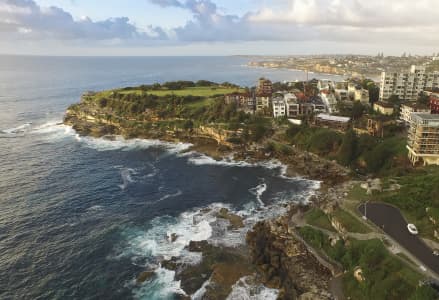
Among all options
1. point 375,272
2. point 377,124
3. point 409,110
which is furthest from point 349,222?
point 409,110

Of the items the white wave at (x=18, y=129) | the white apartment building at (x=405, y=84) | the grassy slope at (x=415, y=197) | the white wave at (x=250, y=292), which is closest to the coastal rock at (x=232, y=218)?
the white wave at (x=250, y=292)

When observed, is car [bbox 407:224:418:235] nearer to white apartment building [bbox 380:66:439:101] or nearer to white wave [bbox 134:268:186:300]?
white wave [bbox 134:268:186:300]

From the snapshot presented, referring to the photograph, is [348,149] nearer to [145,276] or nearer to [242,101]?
[242,101]

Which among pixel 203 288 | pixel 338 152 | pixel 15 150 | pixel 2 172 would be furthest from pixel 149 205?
pixel 15 150

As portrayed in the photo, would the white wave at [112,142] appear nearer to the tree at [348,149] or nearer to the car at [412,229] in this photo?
the tree at [348,149]

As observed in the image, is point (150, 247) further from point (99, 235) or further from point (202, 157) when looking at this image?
point (202, 157)
